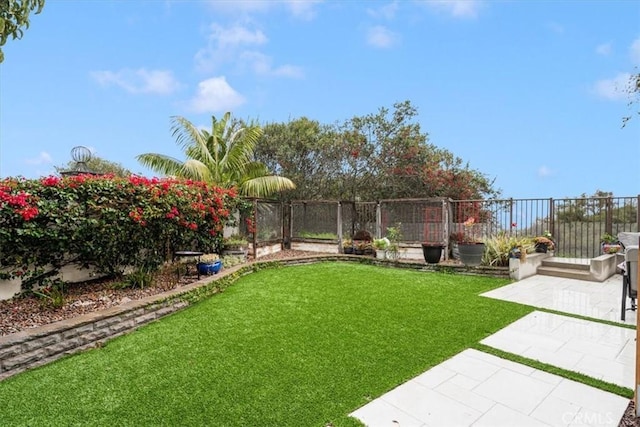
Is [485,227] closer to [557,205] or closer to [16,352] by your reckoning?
[557,205]

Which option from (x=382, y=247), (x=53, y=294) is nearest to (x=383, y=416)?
(x=53, y=294)

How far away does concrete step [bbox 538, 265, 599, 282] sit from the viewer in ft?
22.8

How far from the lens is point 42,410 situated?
2.42 meters

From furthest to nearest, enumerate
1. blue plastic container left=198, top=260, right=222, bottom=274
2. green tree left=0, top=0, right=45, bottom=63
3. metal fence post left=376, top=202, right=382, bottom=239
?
metal fence post left=376, top=202, right=382, bottom=239, blue plastic container left=198, top=260, right=222, bottom=274, green tree left=0, top=0, right=45, bottom=63

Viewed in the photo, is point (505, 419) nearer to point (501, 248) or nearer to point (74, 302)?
point (74, 302)

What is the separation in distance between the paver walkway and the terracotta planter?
3292mm

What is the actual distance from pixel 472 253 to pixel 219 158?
8868mm

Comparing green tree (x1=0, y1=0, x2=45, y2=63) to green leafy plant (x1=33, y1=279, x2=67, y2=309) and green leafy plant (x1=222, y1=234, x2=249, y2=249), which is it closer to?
green leafy plant (x1=33, y1=279, x2=67, y2=309)

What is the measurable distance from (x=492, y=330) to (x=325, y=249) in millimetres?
7081

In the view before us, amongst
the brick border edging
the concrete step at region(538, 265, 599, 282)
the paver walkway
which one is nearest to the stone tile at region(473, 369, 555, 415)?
the paver walkway

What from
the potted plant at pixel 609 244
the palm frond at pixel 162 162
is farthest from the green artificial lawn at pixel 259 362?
the palm frond at pixel 162 162

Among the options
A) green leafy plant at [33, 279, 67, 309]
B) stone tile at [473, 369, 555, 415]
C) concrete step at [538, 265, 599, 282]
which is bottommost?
stone tile at [473, 369, 555, 415]

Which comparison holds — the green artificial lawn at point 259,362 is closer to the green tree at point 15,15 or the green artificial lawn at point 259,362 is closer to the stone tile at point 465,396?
the stone tile at point 465,396

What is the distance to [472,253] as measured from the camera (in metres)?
7.70
